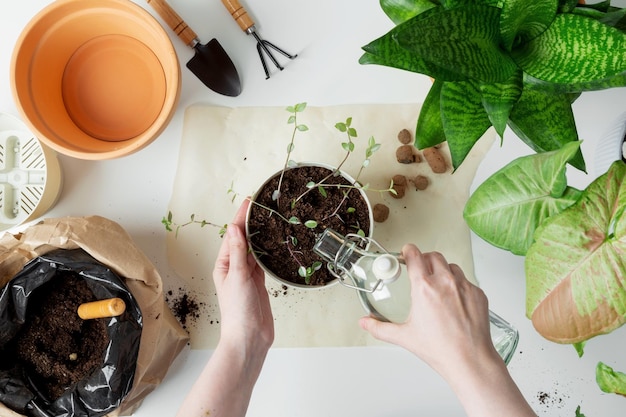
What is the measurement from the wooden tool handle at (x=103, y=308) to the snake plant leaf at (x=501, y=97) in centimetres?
54

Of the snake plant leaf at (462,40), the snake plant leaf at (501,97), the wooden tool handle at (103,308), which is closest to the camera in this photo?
the snake plant leaf at (462,40)

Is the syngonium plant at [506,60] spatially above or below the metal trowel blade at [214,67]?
below

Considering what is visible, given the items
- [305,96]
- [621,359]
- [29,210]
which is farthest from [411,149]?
[29,210]

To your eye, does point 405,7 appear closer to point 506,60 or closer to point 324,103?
point 506,60

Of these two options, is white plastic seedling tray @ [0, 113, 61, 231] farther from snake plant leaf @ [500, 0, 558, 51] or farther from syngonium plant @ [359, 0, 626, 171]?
snake plant leaf @ [500, 0, 558, 51]

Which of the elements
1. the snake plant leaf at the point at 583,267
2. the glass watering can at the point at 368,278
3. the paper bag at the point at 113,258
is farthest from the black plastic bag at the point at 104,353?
the snake plant leaf at the point at 583,267

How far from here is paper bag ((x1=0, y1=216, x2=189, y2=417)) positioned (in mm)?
836

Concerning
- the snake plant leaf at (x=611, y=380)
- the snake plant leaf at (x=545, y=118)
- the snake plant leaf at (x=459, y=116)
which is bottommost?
the snake plant leaf at (x=611, y=380)

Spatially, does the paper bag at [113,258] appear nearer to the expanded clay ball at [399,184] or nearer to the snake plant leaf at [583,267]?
the expanded clay ball at [399,184]

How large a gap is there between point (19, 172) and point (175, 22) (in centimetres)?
38

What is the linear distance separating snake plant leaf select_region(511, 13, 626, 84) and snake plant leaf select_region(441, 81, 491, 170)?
2.7 inches

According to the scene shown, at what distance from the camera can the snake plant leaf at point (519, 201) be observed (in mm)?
682

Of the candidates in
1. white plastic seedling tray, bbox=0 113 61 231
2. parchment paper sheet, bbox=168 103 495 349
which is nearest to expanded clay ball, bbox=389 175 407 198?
parchment paper sheet, bbox=168 103 495 349

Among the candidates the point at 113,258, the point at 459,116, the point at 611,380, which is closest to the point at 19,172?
the point at 113,258
